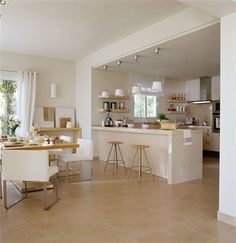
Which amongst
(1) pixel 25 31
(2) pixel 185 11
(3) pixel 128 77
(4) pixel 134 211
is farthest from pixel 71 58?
(4) pixel 134 211

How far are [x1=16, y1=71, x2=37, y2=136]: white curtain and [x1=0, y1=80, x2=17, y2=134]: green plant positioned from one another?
0.33 m

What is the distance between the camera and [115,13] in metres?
4.04

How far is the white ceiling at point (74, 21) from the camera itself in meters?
3.75

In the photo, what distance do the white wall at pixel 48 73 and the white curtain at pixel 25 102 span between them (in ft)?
0.89

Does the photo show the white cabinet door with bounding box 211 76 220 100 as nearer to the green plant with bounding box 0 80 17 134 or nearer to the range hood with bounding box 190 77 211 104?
the range hood with bounding box 190 77 211 104

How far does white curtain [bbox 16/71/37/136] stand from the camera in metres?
6.33

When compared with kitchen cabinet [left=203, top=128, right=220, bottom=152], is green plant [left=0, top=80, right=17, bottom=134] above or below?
above

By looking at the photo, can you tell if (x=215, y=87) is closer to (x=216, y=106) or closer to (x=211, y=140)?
(x=216, y=106)

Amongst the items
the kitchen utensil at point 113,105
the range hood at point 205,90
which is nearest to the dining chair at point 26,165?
the kitchen utensil at point 113,105

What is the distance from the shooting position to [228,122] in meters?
2.75

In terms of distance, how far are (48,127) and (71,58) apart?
6.73 feet

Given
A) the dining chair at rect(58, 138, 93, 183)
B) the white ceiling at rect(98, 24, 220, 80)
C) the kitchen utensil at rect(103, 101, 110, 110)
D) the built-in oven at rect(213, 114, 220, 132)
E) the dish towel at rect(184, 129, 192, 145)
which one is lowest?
the dining chair at rect(58, 138, 93, 183)

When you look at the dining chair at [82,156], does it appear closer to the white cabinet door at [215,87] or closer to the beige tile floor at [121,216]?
the beige tile floor at [121,216]

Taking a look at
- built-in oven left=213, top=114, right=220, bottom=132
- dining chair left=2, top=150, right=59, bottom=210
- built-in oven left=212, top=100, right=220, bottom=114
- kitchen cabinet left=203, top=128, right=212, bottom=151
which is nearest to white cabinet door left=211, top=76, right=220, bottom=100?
built-in oven left=212, top=100, right=220, bottom=114
